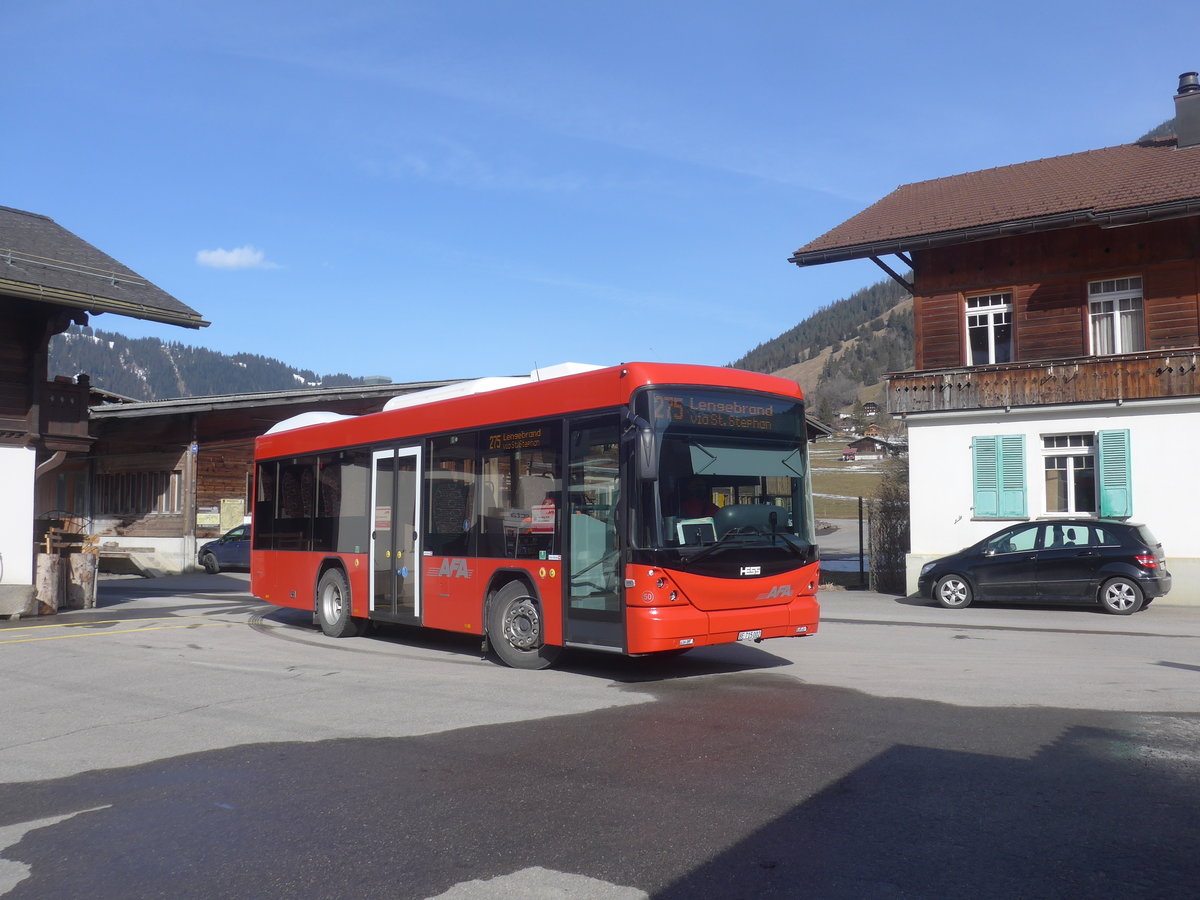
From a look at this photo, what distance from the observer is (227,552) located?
3167 cm

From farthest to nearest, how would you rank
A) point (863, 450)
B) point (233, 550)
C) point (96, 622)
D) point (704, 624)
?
point (863, 450)
point (233, 550)
point (96, 622)
point (704, 624)

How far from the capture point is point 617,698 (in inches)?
357

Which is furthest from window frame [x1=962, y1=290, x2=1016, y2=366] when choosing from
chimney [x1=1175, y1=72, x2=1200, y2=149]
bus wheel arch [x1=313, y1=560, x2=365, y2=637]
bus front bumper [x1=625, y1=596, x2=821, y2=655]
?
bus wheel arch [x1=313, y1=560, x2=365, y2=637]

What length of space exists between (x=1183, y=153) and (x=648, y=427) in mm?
19218

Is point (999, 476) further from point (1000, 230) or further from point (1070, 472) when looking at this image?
point (1000, 230)

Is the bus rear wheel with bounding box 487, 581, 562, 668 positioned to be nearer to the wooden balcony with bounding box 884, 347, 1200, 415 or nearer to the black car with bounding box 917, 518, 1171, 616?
the black car with bounding box 917, 518, 1171, 616

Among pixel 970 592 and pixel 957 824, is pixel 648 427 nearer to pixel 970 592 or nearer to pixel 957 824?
→ pixel 957 824

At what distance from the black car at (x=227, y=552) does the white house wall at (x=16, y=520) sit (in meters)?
12.6

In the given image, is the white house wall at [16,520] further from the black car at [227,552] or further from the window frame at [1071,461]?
the window frame at [1071,461]

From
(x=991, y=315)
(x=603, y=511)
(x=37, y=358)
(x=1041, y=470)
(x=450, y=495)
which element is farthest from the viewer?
(x=991, y=315)

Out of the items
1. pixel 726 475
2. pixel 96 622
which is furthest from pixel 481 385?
pixel 96 622

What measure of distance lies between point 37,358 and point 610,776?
16.8 metres

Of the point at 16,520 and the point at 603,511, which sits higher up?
the point at 603,511

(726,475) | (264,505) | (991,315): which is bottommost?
(264,505)
